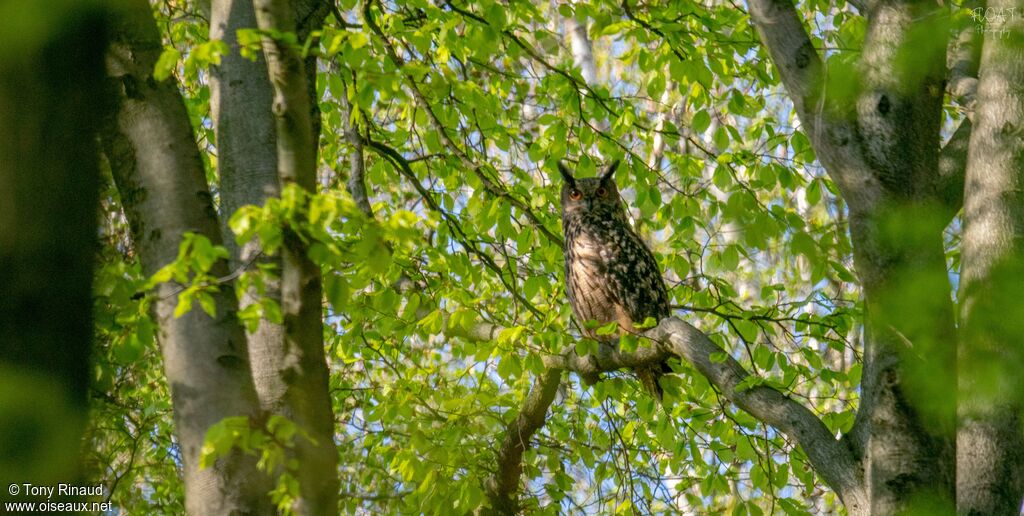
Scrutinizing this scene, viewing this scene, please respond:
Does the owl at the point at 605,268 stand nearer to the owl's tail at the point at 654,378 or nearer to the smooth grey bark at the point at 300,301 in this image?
the owl's tail at the point at 654,378

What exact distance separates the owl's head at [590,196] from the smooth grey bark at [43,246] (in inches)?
162

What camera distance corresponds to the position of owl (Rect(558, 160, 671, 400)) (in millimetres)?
5094

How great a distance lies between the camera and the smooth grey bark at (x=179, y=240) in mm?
2029

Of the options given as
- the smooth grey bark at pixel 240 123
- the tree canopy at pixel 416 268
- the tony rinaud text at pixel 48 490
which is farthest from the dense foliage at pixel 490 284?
the tony rinaud text at pixel 48 490

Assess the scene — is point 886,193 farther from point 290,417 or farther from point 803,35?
point 290,417

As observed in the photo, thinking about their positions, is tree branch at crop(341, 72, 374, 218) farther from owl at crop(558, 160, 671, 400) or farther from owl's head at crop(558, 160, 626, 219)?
owl's head at crop(558, 160, 626, 219)

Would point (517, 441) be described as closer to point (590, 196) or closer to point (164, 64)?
point (590, 196)

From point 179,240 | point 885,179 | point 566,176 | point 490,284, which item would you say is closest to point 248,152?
point 179,240

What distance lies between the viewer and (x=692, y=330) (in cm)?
315

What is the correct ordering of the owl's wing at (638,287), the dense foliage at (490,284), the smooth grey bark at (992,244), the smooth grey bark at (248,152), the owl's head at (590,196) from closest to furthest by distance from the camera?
the smooth grey bark at (992,244)
the smooth grey bark at (248,152)
the dense foliage at (490,284)
the owl's wing at (638,287)
the owl's head at (590,196)

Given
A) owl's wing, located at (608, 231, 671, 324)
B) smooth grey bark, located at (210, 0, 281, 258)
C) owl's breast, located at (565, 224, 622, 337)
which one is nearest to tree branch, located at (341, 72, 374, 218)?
owl's breast, located at (565, 224, 622, 337)

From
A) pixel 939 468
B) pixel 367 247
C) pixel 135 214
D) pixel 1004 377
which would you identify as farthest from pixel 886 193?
pixel 135 214

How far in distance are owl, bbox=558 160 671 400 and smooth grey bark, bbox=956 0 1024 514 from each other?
264 cm

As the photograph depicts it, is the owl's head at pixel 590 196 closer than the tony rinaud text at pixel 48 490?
No
